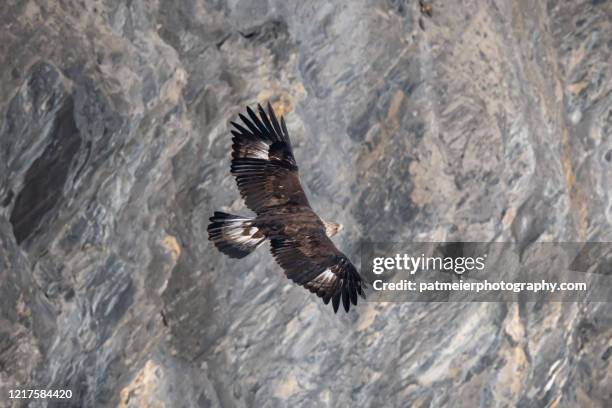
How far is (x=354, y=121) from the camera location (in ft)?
72.3

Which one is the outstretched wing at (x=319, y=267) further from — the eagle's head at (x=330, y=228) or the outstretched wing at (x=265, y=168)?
the outstretched wing at (x=265, y=168)

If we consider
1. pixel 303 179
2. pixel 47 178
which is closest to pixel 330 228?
pixel 303 179

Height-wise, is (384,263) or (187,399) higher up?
(384,263)

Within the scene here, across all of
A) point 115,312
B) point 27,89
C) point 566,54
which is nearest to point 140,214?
point 115,312

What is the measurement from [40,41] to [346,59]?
18.4 ft

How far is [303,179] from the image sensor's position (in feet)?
69.7

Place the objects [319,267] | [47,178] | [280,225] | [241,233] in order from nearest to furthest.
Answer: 1. [319,267]
2. [280,225]
3. [241,233]
4. [47,178]

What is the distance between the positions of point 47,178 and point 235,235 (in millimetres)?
2577

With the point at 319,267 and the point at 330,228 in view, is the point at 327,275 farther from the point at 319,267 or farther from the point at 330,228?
the point at 330,228

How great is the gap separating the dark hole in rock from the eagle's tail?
6.89ft

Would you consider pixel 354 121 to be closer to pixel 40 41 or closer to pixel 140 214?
pixel 140 214

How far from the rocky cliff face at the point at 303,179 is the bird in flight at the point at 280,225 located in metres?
1.91

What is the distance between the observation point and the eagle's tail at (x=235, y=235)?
17.6 m

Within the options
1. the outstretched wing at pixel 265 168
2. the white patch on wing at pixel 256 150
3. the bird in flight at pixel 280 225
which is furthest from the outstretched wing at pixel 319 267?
the white patch on wing at pixel 256 150
